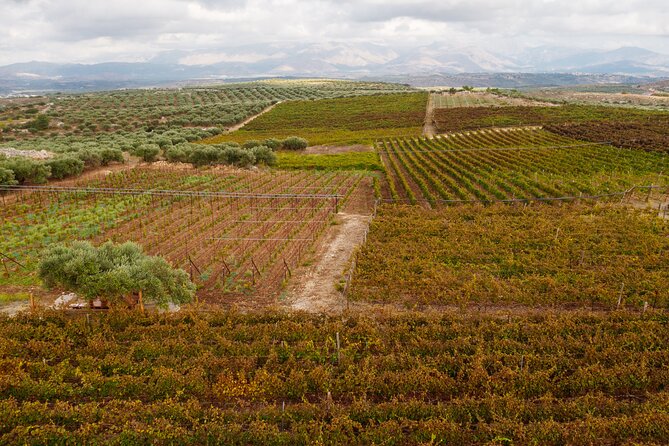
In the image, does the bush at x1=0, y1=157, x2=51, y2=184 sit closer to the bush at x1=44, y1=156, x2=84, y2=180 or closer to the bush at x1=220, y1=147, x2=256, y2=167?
the bush at x1=44, y1=156, x2=84, y2=180

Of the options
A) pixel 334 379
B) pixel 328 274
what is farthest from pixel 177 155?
pixel 334 379

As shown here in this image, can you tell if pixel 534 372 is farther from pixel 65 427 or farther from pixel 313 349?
pixel 65 427

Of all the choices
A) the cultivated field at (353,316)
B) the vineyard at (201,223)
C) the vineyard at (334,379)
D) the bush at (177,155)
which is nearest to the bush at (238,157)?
the bush at (177,155)

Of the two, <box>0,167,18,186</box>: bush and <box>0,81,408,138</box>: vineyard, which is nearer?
<box>0,167,18,186</box>: bush

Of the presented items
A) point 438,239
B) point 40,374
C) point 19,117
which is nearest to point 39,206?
point 40,374

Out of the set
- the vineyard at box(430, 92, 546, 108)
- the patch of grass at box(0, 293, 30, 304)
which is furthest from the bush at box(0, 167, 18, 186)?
the vineyard at box(430, 92, 546, 108)
